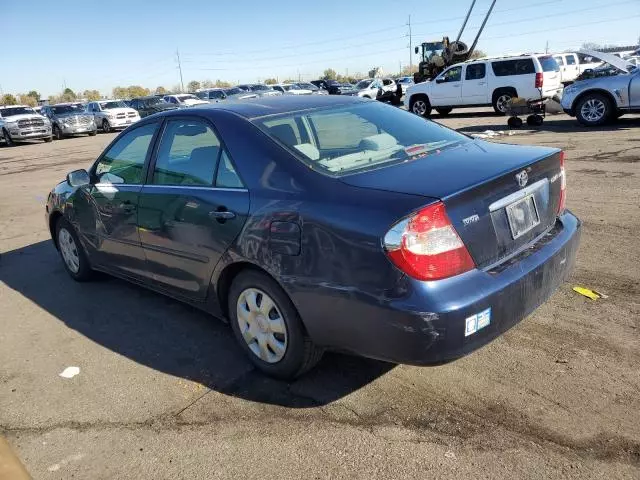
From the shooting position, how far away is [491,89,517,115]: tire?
18.3 metres

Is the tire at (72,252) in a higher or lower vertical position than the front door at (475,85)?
lower

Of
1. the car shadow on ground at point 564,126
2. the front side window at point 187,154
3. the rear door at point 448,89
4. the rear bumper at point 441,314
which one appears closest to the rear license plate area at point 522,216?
the rear bumper at point 441,314

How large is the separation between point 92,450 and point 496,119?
694 inches

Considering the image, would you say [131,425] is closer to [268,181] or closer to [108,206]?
[268,181]

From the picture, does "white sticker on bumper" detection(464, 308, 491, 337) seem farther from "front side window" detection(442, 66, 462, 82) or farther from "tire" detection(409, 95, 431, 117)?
"tire" detection(409, 95, 431, 117)

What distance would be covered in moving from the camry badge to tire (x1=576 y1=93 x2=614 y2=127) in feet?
39.5

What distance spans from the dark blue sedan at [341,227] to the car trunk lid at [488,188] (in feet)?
0.03

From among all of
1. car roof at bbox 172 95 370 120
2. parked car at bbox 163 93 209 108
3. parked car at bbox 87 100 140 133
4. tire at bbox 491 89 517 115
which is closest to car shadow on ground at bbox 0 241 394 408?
car roof at bbox 172 95 370 120

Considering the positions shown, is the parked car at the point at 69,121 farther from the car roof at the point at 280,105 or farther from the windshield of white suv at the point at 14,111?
the car roof at the point at 280,105

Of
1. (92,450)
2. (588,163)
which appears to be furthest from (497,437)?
(588,163)

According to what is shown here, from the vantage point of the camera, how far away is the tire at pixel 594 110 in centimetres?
1326

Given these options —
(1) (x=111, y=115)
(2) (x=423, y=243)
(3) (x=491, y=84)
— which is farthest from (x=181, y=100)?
(2) (x=423, y=243)

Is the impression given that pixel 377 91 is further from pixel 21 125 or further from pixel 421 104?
pixel 21 125

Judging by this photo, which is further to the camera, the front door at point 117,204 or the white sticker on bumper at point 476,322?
the front door at point 117,204
